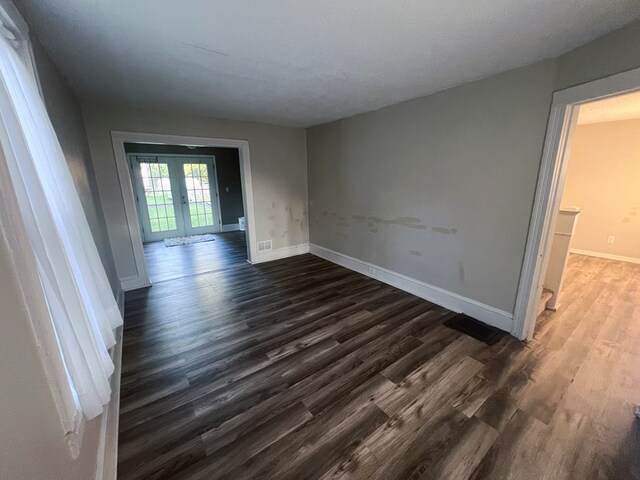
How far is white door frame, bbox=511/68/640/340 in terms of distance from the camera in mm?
1616

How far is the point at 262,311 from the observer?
9.12 feet

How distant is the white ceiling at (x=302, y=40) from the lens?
1.29 m

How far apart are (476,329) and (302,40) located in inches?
110

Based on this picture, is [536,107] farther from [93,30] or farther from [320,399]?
[93,30]

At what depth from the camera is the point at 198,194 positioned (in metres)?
6.83

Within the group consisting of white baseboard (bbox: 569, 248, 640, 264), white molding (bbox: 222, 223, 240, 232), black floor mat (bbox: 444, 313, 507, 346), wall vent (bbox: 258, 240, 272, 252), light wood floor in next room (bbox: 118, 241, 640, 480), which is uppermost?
wall vent (bbox: 258, 240, 272, 252)

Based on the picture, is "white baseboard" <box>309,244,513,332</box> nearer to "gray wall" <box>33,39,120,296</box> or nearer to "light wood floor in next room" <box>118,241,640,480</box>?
"light wood floor in next room" <box>118,241,640,480</box>

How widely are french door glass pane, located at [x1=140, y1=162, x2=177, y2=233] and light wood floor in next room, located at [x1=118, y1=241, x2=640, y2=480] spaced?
4.17 m

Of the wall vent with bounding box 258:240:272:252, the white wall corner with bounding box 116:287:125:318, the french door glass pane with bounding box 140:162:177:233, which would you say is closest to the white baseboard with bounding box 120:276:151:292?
the white wall corner with bounding box 116:287:125:318

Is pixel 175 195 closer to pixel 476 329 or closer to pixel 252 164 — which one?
pixel 252 164

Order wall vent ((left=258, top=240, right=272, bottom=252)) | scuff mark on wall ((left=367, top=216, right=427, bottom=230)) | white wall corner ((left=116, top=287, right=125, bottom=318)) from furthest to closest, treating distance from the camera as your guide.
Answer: wall vent ((left=258, top=240, right=272, bottom=252)) < scuff mark on wall ((left=367, top=216, right=427, bottom=230)) < white wall corner ((left=116, top=287, right=125, bottom=318))

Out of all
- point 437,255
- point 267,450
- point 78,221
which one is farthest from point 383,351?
point 78,221

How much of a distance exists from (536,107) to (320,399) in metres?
2.74

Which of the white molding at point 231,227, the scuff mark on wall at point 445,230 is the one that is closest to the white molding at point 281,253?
the scuff mark on wall at point 445,230
